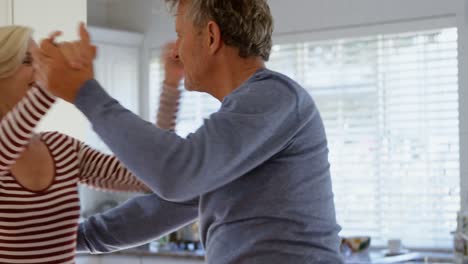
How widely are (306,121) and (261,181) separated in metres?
0.12

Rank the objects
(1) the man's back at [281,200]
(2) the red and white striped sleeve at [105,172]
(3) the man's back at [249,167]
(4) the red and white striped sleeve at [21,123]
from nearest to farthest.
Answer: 1. (3) the man's back at [249,167]
2. (1) the man's back at [281,200]
3. (4) the red and white striped sleeve at [21,123]
4. (2) the red and white striped sleeve at [105,172]

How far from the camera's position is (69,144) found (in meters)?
1.76

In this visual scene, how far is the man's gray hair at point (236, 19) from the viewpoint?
130 centimetres

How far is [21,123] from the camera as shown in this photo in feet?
5.06

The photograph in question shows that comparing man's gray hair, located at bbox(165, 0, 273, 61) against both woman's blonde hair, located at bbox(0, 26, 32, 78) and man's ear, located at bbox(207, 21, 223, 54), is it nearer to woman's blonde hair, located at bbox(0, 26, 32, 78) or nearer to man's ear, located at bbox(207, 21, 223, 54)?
man's ear, located at bbox(207, 21, 223, 54)

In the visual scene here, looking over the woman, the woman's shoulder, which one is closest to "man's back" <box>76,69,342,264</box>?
the woman

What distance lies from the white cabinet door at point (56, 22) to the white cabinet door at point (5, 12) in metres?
0.02

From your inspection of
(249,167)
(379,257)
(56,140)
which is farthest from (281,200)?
(379,257)

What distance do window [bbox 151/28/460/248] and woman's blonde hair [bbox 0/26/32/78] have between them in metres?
3.36

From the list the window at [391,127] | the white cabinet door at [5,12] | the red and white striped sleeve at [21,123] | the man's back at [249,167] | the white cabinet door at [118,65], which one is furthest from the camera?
the white cabinet door at [118,65]

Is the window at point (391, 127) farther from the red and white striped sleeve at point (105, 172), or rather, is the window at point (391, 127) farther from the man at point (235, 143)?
the man at point (235, 143)

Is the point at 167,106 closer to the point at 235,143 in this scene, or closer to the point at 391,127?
the point at 235,143

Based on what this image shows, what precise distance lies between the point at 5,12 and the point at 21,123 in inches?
56.7

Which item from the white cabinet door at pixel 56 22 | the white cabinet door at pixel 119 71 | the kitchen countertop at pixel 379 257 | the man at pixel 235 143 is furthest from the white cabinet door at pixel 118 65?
the man at pixel 235 143
